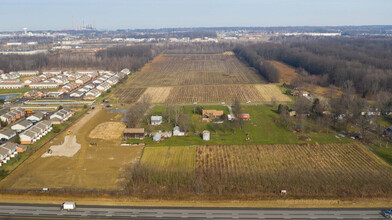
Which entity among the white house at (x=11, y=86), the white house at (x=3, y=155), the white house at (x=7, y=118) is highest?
the white house at (x=11, y=86)

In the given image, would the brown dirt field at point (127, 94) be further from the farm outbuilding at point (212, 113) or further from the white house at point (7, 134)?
the white house at point (7, 134)

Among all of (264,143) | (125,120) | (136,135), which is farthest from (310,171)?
(125,120)

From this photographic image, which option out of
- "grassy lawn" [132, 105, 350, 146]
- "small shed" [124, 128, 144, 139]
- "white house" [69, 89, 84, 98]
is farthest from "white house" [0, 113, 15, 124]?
"grassy lawn" [132, 105, 350, 146]

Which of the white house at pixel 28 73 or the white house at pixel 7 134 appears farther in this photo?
the white house at pixel 28 73

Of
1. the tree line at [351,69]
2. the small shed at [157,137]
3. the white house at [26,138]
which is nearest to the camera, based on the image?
the white house at [26,138]

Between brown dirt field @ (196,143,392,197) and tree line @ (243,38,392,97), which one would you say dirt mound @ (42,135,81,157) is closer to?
brown dirt field @ (196,143,392,197)

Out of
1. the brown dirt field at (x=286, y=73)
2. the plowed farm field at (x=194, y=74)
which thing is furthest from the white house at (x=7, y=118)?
the brown dirt field at (x=286, y=73)

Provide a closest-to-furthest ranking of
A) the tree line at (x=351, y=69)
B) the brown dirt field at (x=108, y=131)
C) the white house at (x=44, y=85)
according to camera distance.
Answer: the brown dirt field at (x=108, y=131)
the tree line at (x=351, y=69)
the white house at (x=44, y=85)
